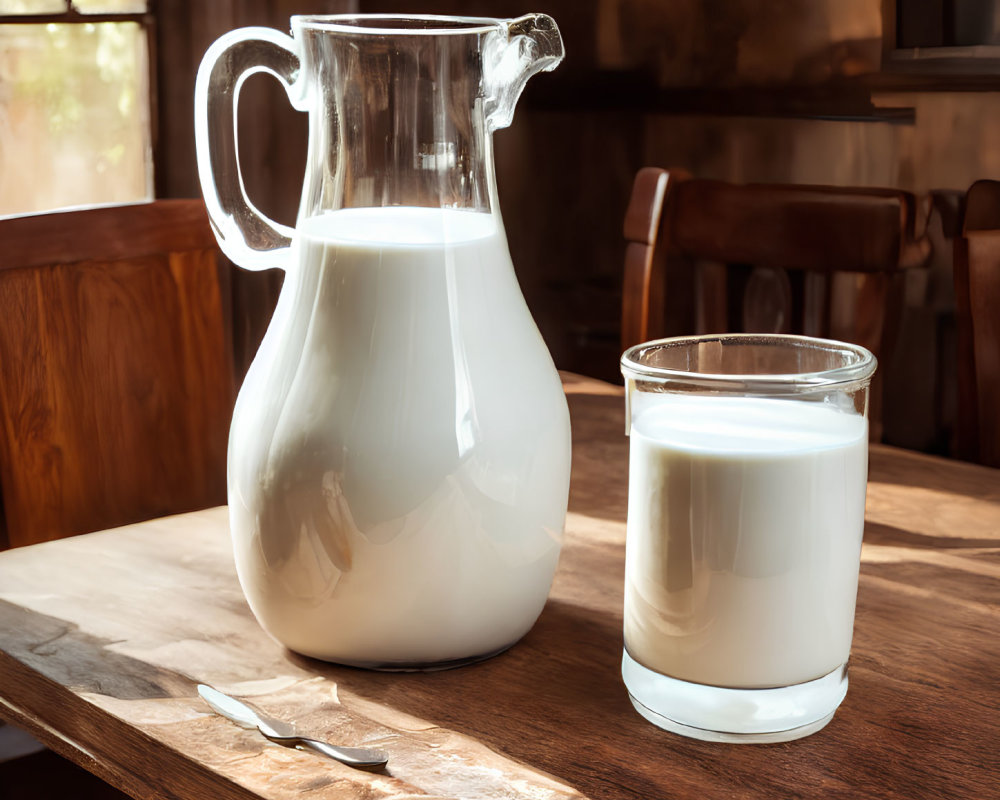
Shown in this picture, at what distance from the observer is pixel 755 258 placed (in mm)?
1243

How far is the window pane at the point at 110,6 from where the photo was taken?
1790 mm

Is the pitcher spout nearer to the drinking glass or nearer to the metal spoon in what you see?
the drinking glass

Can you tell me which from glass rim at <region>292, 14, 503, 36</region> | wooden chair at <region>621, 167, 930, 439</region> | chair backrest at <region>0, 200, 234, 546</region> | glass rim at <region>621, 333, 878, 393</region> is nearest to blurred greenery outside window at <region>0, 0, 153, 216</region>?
chair backrest at <region>0, 200, 234, 546</region>

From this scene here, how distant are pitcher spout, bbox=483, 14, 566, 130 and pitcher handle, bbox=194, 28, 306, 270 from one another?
79 millimetres

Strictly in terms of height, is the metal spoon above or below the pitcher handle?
below

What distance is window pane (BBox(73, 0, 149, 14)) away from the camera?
5.87 ft

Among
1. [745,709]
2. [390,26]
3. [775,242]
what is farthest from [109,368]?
[745,709]

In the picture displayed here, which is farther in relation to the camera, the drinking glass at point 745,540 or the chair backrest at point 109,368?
the chair backrest at point 109,368

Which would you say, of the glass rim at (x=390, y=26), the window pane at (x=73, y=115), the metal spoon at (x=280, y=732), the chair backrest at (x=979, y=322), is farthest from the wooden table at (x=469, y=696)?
the window pane at (x=73, y=115)

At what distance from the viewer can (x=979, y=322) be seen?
1089mm

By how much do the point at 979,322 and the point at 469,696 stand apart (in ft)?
2.47

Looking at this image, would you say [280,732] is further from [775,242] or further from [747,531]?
[775,242]

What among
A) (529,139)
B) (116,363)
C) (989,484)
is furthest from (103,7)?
(989,484)

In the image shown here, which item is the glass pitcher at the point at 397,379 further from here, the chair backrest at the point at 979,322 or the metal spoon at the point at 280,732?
the chair backrest at the point at 979,322
